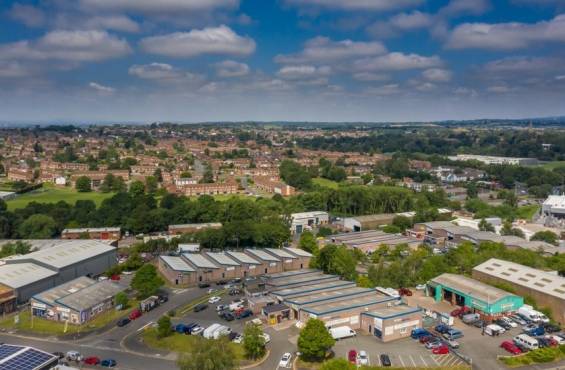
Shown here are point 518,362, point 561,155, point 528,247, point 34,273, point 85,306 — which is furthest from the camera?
point 561,155

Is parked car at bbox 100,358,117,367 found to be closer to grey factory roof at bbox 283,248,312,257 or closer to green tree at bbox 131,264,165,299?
green tree at bbox 131,264,165,299

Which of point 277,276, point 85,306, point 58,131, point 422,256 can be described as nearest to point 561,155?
point 422,256

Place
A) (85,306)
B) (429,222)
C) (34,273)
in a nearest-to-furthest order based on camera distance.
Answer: (85,306), (34,273), (429,222)

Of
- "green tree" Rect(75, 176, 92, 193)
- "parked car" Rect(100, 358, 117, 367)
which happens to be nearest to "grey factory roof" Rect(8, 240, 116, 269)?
"parked car" Rect(100, 358, 117, 367)

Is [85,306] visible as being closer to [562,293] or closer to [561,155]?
[562,293]

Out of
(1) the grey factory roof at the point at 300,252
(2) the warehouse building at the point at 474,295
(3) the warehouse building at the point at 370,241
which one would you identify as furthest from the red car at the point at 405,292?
(3) the warehouse building at the point at 370,241

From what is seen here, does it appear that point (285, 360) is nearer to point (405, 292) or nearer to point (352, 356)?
→ point (352, 356)
